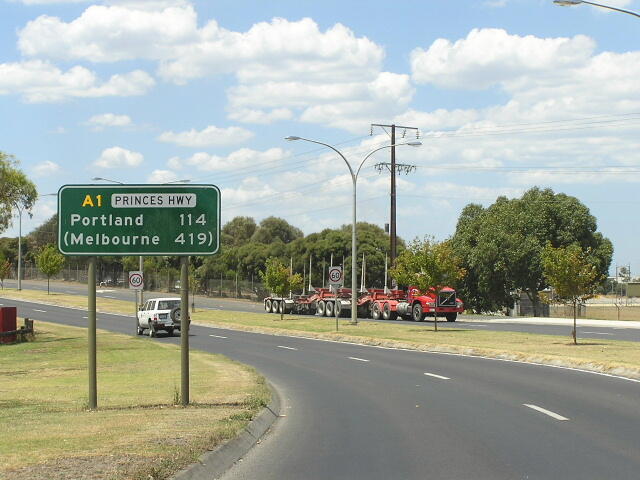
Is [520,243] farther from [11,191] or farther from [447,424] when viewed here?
[447,424]

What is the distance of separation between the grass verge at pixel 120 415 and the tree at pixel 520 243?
A: 4200 cm

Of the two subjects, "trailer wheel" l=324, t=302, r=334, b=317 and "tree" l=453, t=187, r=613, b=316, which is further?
"tree" l=453, t=187, r=613, b=316

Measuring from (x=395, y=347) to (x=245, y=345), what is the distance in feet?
19.0

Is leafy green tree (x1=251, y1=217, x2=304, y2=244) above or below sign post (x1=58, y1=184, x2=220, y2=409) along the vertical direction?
above

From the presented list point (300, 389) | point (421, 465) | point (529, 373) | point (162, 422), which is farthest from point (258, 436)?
point (529, 373)

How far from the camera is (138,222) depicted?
1598cm

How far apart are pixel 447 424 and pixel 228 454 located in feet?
13.0

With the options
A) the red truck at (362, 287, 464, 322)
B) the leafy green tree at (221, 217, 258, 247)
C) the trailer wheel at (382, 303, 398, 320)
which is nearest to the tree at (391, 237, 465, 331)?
the red truck at (362, 287, 464, 322)

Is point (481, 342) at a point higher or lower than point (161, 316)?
lower

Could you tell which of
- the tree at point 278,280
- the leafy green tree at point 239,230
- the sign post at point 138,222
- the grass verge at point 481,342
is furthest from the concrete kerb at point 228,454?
the leafy green tree at point 239,230

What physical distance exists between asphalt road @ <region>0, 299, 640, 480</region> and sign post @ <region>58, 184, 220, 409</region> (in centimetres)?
329

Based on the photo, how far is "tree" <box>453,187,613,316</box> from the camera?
68750mm

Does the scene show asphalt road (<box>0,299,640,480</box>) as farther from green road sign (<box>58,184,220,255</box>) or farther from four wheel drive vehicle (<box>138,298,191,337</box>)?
four wheel drive vehicle (<box>138,298,191,337</box>)

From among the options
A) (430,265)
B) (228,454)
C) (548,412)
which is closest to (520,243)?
(430,265)
